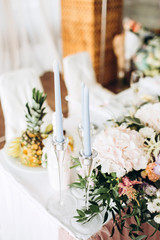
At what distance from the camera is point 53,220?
42.1 inches

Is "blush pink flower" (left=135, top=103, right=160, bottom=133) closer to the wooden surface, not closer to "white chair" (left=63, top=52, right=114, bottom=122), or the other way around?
"white chair" (left=63, top=52, right=114, bottom=122)

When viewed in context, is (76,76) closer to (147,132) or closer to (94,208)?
(147,132)

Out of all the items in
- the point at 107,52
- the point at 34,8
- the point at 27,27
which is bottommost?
the point at 107,52

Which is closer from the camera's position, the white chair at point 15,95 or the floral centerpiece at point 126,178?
the floral centerpiece at point 126,178

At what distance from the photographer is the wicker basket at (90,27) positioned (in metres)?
3.73

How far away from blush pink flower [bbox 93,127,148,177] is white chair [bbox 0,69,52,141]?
3.76 feet

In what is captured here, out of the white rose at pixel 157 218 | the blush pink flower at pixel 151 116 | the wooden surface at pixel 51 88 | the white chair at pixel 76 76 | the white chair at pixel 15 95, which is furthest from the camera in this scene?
the wooden surface at pixel 51 88

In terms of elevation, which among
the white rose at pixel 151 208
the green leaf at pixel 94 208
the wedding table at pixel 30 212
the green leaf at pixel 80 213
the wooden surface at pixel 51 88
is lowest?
the wooden surface at pixel 51 88

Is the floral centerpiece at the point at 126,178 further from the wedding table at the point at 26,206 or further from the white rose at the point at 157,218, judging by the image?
the wedding table at the point at 26,206

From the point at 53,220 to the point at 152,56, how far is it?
2.47 m

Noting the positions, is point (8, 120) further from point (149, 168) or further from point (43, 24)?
point (43, 24)

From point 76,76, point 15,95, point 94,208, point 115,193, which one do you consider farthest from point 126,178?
point 76,76

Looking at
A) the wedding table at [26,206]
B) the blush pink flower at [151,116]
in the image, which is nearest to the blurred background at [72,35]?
the blush pink flower at [151,116]

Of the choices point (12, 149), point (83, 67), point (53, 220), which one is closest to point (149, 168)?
point (53, 220)
